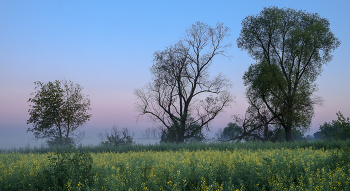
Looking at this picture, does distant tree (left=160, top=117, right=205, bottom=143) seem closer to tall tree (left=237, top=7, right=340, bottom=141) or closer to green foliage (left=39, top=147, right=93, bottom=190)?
tall tree (left=237, top=7, right=340, bottom=141)

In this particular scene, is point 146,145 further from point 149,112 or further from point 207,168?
point 207,168

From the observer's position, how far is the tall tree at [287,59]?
23609mm

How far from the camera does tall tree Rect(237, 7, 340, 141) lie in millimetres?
23609

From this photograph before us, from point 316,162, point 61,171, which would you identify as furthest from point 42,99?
point 316,162

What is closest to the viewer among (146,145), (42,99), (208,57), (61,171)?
(61,171)

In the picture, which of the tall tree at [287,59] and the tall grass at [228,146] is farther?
the tall tree at [287,59]

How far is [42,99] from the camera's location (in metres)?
22.7

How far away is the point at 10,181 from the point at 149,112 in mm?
16544

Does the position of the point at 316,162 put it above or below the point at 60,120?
below

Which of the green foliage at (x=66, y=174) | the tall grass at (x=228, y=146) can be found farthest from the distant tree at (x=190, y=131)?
the green foliage at (x=66, y=174)

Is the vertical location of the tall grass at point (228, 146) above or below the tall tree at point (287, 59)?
below

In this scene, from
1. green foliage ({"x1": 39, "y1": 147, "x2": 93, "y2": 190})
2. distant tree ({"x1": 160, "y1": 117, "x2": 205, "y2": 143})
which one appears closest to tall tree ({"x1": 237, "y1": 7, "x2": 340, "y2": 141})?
distant tree ({"x1": 160, "y1": 117, "x2": 205, "y2": 143})

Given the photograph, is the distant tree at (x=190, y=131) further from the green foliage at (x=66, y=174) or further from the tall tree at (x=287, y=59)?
the green foliage at (x=66, y=174)

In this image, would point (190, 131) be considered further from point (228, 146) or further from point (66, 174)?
point (66, 174)
